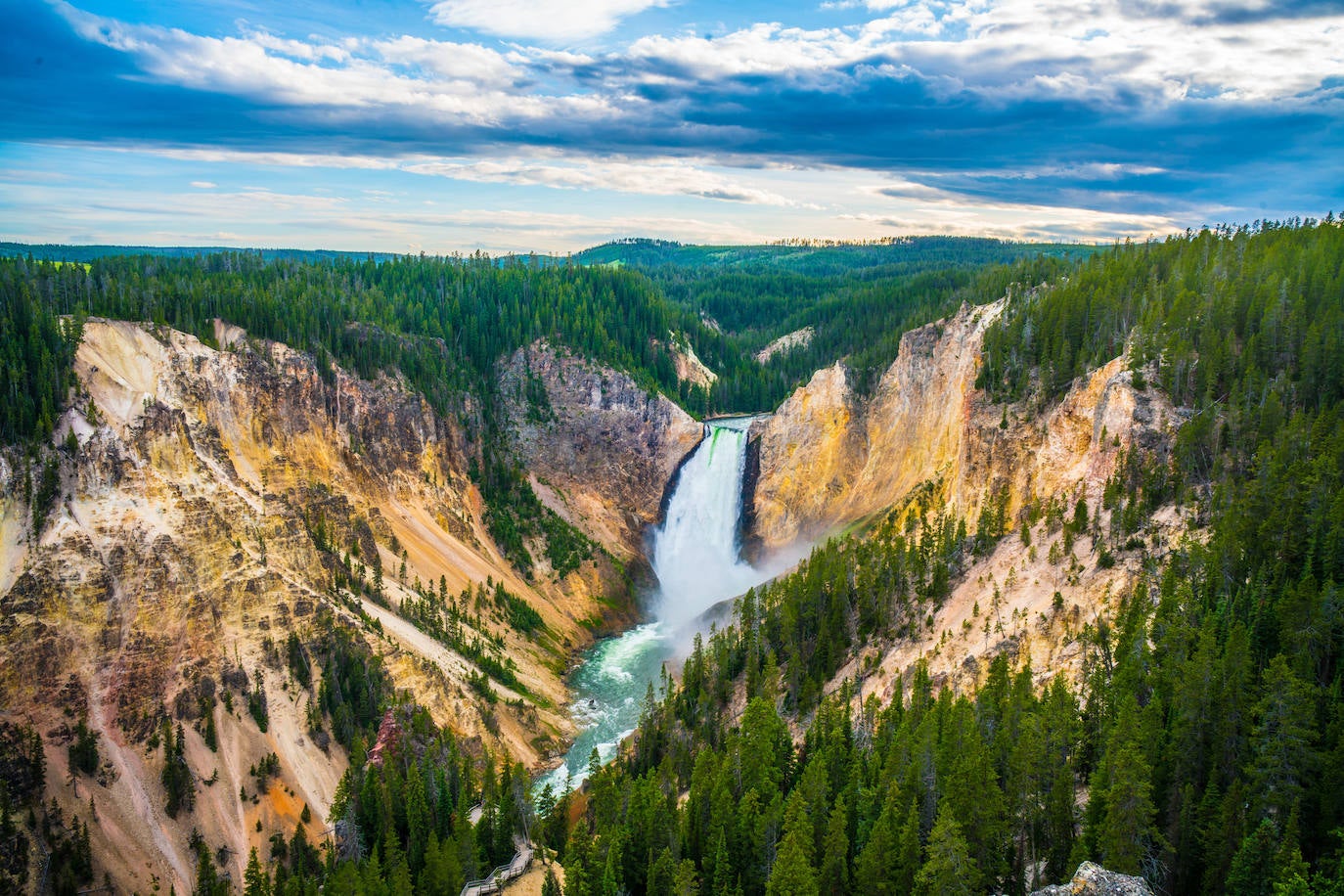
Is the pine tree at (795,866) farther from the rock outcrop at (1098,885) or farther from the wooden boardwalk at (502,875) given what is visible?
the wooden boardwalk at (502,875)

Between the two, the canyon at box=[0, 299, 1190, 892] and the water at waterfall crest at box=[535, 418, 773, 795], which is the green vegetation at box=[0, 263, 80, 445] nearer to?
the canyon at box=[0, 299, 1190, 892]

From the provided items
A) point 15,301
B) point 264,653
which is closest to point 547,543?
point 264,653

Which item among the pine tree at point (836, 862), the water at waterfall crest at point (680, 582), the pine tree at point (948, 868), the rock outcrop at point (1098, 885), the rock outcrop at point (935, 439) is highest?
the rock outcrop at point (935, 439)

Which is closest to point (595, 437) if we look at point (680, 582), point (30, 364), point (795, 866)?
point (680, 582)

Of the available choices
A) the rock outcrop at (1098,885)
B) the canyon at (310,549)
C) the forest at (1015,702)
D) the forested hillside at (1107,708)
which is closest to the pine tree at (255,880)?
the forest at (1015,702)

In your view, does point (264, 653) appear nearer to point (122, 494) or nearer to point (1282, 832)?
point (122, 494)

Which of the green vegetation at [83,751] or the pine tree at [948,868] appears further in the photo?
the green vegetation at [83,751]
